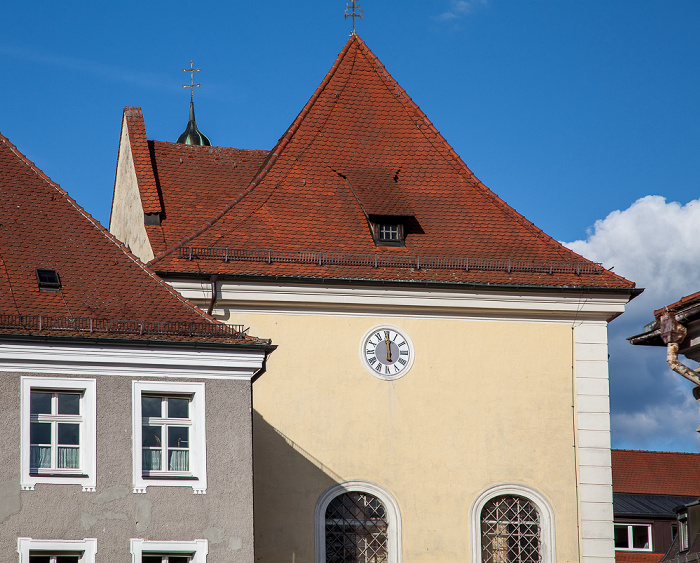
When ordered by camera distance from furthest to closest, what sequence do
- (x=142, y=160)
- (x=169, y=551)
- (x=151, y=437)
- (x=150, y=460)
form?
(x=142, y=160)
(x=151, y=437)
(x=150, y=460)
(x=169, y=551)

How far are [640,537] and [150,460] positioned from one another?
30217mm

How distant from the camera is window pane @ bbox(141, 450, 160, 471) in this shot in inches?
836

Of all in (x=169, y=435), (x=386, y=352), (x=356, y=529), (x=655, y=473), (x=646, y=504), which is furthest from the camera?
(x=655, y=473)

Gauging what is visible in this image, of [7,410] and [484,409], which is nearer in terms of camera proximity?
[7,410]

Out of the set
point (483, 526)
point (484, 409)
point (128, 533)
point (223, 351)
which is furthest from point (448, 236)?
point (128, 533)

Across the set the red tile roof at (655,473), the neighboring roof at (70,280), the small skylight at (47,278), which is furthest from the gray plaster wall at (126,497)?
the red tile roof at (655,473)

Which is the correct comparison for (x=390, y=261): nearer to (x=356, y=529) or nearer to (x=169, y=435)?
(x=356, y=529)

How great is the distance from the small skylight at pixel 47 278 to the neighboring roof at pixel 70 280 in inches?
2.6

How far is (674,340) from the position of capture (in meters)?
19.4

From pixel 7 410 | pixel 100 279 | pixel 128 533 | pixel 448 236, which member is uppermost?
pixel 448 236

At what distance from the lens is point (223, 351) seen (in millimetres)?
21781

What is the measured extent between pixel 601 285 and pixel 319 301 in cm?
552

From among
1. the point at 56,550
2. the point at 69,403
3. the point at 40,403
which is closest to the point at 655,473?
the point at 69,403

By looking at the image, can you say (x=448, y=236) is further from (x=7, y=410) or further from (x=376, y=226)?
(x=7, y=410)
